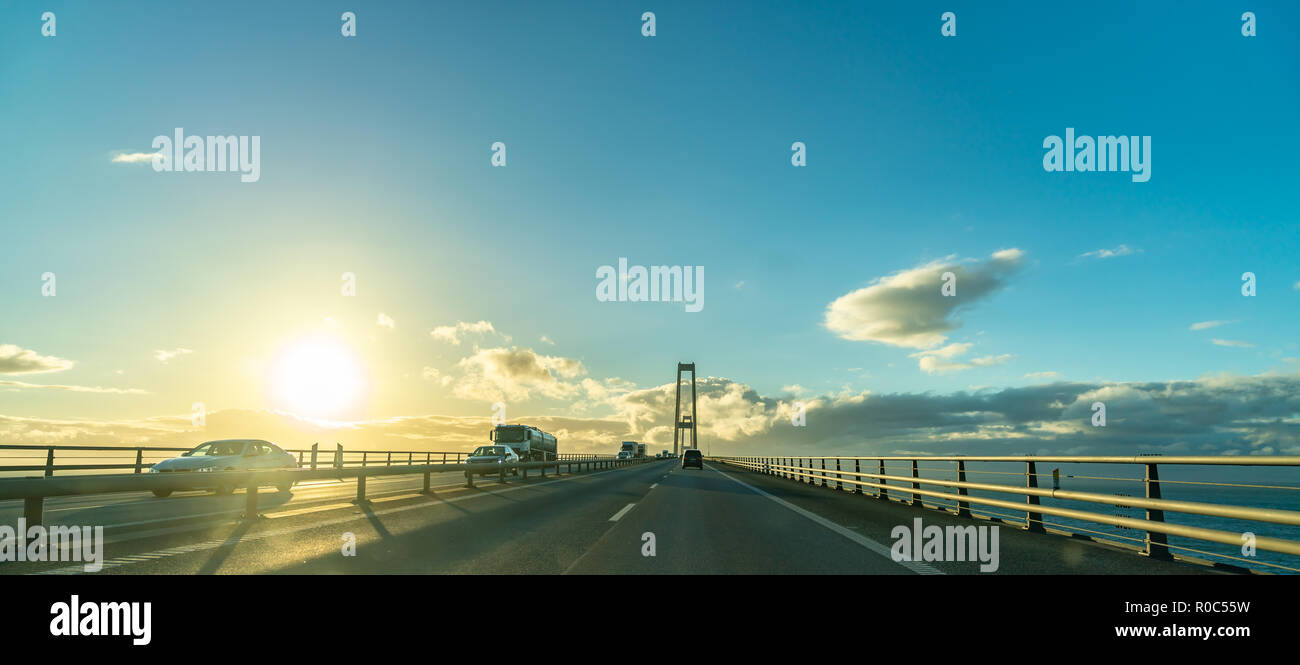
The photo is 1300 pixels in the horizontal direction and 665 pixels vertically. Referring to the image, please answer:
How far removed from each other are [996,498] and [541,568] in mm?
8616

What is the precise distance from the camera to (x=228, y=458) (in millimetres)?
20312

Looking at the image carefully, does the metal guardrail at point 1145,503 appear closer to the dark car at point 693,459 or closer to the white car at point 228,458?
the white car at point 228,458

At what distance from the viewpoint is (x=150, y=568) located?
6.71 m

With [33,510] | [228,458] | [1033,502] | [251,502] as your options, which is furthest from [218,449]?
[1033,502]

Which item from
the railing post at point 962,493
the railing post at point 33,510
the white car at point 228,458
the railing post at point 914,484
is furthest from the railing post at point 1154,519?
the white car at point 228,458

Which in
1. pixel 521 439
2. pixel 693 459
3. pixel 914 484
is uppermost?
pixel 914 484

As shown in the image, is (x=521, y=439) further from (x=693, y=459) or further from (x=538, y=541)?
(x=538, y=541)

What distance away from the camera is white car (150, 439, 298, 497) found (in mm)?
18828

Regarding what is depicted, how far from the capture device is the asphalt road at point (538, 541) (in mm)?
6984

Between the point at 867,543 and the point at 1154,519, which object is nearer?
the point at 1154,519

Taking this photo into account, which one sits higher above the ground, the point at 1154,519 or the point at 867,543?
the point at 1154,519

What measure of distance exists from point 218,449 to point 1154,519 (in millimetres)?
22316
